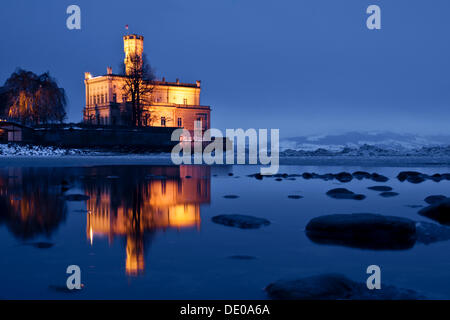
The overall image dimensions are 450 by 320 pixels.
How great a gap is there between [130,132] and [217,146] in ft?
46.4

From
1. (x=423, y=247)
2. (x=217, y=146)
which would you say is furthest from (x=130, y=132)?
(x=423, y=247)

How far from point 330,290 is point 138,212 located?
5.52 m

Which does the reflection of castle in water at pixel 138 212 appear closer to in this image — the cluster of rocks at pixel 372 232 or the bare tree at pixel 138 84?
the cluster of rocks at pixel 372 232

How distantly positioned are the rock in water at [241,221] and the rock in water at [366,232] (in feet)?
3.49

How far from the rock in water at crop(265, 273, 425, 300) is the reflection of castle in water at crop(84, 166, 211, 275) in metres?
1.62

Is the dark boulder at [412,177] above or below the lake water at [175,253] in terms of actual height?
below

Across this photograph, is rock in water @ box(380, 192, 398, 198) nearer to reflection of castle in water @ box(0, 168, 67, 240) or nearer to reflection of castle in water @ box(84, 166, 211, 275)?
reflection of castle in water @ box(84, 166, 211, 275)

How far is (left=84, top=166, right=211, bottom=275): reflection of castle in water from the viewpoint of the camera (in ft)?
22.2

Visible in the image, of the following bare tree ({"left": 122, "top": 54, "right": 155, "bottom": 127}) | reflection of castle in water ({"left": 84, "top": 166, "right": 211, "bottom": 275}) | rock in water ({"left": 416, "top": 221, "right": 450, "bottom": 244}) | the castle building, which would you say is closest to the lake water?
reflection of castle in water ({"left": 84, "top": 166, "right": 211, "bottom": 275})

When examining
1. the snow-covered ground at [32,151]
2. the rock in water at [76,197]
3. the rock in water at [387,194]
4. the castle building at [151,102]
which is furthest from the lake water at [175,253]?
the castle building at [151,102]

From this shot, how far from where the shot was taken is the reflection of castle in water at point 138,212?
6.76 metres

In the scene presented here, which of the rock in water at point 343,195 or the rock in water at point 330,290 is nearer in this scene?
the rock in water at point 330,290

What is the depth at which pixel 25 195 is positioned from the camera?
12.0 metres
